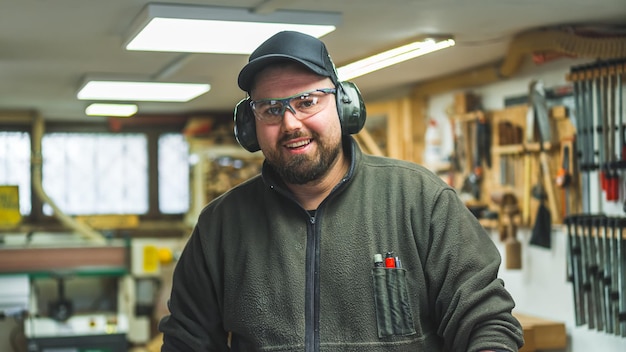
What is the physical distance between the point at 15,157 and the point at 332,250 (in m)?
7.68

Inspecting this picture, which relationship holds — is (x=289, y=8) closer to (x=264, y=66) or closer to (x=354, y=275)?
(x=264, y=66)

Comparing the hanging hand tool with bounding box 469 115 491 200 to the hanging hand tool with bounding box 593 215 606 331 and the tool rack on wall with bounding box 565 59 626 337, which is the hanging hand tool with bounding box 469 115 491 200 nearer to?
the tool rack on wall with bounding box 565 59 626 337

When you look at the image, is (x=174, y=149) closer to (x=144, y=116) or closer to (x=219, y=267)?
(x=144, y=116)

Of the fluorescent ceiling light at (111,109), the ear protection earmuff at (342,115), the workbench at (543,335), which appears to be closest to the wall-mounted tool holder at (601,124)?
the workbench at (543,335)

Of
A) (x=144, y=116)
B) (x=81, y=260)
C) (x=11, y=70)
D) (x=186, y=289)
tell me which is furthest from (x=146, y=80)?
(x=186, y=289)

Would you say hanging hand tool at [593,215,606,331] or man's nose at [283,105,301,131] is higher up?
man's nose at [283,105,301,131]

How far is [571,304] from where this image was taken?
5.32 metres

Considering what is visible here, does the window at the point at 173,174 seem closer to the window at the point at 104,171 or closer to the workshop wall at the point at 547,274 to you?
the window at the point at 104,171

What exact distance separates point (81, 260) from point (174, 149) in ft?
8.48

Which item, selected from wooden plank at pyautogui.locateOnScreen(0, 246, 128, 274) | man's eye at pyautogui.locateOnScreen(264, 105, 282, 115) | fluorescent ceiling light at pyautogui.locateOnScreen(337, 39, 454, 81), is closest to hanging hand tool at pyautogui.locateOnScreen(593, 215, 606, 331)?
fluorescent ceiling light at pyautogui.locateOnScreen(337, 39, 454, 81)

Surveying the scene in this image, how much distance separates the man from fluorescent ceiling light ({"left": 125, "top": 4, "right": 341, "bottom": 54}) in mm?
1811

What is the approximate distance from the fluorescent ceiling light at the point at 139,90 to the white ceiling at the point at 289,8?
92 millimetres

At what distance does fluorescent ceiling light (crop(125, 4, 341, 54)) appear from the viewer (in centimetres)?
386

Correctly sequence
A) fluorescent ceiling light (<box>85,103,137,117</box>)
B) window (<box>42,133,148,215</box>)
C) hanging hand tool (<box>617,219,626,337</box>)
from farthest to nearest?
window (<box>42,133,148,215</box>), fluorescent ceiling light (<box>85,103,137,117</box>), hanging hand tool (<box>617,219,626,337</box>)
